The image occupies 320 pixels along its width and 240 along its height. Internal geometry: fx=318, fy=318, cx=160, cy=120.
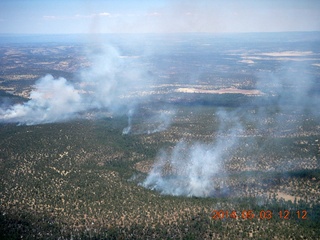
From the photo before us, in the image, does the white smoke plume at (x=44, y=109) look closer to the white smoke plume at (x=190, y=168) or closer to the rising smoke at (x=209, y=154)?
the white smoke plume at (x=190, y=168)

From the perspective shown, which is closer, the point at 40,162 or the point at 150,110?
the point at 40,162

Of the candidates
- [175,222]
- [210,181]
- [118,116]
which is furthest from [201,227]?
[118,116]

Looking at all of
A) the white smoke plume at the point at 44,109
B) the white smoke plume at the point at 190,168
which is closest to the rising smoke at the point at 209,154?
the white smoke plume at the point at 190,168

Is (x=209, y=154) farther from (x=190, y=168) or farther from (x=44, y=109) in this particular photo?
(x=44, y=109)

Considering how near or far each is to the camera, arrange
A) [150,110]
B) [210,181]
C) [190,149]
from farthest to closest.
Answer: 1. [150,110]
2. [190,149]
3. [210,181]

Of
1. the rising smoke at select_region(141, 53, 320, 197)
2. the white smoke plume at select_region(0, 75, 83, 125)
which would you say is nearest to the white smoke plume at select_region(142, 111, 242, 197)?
the rising smoke at select_region(141, 53, 320, 197)

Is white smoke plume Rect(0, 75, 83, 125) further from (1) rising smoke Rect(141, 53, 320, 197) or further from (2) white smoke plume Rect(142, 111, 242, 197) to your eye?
(1) rising smoke Rect(141, 53, 320, 197)

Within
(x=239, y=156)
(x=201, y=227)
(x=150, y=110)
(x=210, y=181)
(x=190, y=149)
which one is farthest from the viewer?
(x=150, y=110)

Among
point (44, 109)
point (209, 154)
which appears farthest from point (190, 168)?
point (44, 109)

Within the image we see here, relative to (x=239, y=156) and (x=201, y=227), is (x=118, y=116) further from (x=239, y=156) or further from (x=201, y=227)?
(x=201, y=227)

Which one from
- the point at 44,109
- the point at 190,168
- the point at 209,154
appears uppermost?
the point at 44,109

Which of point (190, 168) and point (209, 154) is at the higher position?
point (209, 154)
